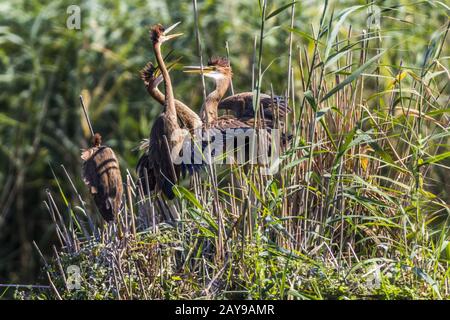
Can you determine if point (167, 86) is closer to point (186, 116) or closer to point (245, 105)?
point (186, 116)

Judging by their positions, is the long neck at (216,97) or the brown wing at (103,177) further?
the long neck at (216,97)

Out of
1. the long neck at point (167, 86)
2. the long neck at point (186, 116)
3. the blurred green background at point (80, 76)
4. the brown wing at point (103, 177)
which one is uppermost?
the long neck at point (167, 86)

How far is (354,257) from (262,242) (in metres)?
0.40

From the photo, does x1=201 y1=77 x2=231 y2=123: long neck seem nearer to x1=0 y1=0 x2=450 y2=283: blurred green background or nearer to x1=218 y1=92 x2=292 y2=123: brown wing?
x1=218 y1=92 x2=292 y2=123: brown wing

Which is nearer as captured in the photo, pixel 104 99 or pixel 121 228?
pixel 121 228

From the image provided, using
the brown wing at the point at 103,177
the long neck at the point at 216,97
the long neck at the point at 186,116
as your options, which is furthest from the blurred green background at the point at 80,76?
the brown wing at the point at 103,177

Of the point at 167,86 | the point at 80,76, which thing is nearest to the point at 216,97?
the point at 167,86

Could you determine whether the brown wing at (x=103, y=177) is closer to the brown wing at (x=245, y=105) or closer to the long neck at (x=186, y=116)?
the long neck at (x=186, y=116)

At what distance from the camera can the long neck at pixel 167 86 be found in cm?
439

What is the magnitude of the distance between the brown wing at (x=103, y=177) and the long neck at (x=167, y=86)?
316mm

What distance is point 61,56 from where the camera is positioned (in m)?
7.22

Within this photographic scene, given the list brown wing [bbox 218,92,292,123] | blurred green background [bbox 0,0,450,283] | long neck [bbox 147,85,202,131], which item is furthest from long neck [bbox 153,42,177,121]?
blurred green background [bbox 0,0,450,283]
